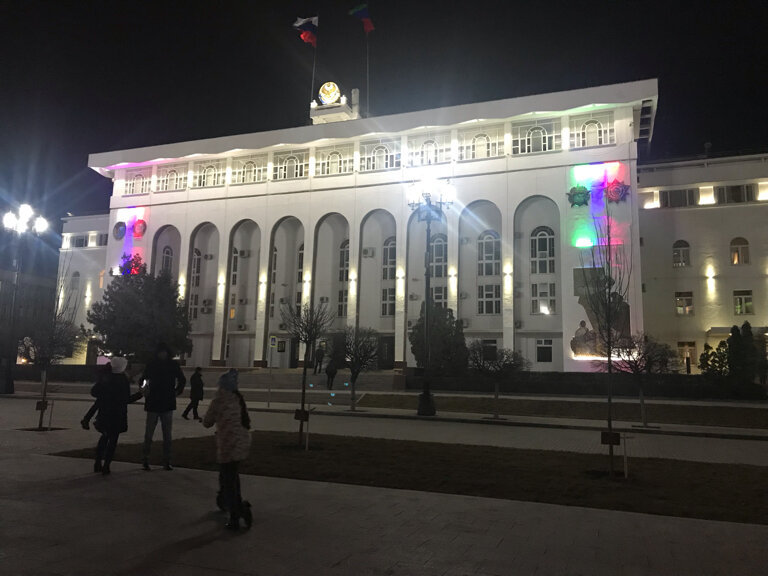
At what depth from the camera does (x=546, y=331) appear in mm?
39500

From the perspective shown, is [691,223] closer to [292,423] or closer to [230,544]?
[292,423]

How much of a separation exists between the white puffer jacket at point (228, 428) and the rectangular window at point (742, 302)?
41.3 meters

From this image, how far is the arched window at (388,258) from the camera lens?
45.3 metres

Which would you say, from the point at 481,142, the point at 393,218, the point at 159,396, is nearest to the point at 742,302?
the point at 481,142

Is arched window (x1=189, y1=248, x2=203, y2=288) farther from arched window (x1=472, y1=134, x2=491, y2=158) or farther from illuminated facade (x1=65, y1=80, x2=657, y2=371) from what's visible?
arched window (x1=472, y1=134, x2=491, y2=158)

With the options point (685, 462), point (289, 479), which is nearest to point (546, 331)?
point (685, 462)

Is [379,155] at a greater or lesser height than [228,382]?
greater

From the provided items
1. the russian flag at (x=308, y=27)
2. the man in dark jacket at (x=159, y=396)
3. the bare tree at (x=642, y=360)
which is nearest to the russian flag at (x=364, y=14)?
the russian flag at (x=308, y=27)

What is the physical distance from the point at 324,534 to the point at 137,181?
54851mm

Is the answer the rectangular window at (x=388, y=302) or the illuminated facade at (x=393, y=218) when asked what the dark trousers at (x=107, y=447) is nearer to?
the illuminated facade at (x=393, y=218)

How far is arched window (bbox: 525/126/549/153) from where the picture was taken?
133 ft

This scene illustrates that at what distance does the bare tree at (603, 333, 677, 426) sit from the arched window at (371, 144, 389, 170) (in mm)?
24985

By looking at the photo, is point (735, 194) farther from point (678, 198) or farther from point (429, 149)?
point (429, 149)

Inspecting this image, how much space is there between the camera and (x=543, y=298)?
40.1 m
